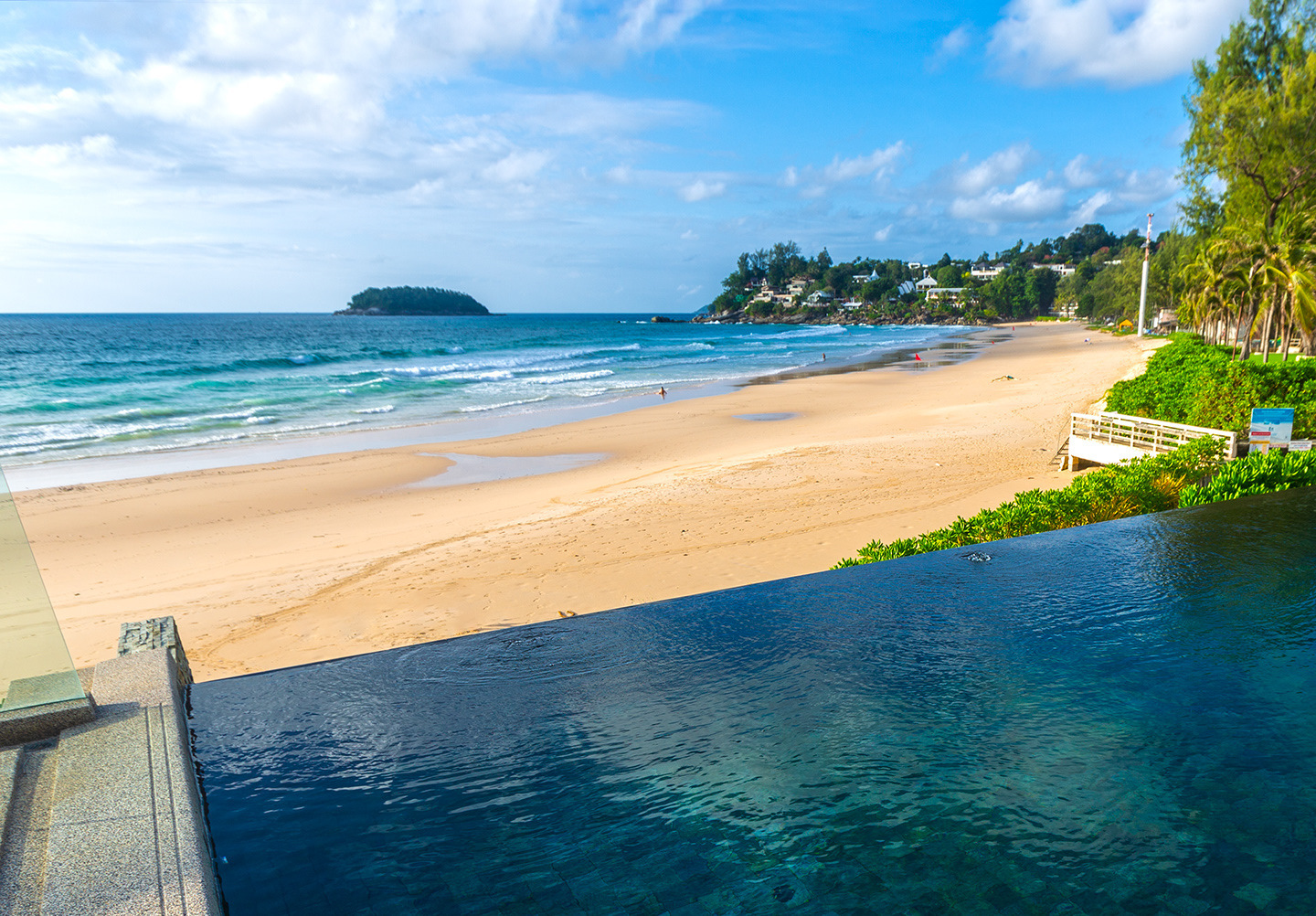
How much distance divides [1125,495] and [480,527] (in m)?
9.81

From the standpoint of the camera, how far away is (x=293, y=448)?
2203 centimetres

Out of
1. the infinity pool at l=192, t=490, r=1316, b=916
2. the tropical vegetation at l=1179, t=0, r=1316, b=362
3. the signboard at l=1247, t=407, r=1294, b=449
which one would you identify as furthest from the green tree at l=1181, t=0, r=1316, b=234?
the infinity pool at l=192, t=490, r=1316, b=916

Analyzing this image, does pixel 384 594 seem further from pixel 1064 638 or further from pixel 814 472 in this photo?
pixel 814 472

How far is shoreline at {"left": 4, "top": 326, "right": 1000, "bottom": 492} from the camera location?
61.7 feet

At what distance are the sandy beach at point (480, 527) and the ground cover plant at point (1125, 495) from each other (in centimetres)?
161

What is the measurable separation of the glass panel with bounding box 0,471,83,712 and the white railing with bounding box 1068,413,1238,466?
14.3 m

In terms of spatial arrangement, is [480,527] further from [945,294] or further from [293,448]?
[945,294]

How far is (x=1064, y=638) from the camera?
5512 millimetres

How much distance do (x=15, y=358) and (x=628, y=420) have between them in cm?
5973

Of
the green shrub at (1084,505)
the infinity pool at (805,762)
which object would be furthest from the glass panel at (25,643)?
the green shrub at (1084,505)

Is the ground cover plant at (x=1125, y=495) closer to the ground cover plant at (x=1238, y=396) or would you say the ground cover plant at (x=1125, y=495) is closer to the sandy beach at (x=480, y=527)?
the sandy beach at (x=480, y=527)

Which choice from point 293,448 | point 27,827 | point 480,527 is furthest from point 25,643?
point 293,448

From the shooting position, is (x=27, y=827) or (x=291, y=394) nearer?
(x=27, y=827)

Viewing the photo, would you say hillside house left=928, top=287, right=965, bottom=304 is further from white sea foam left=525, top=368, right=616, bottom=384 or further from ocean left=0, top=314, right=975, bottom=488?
white sea foam left=525, top=368, right=616, bottom=384
